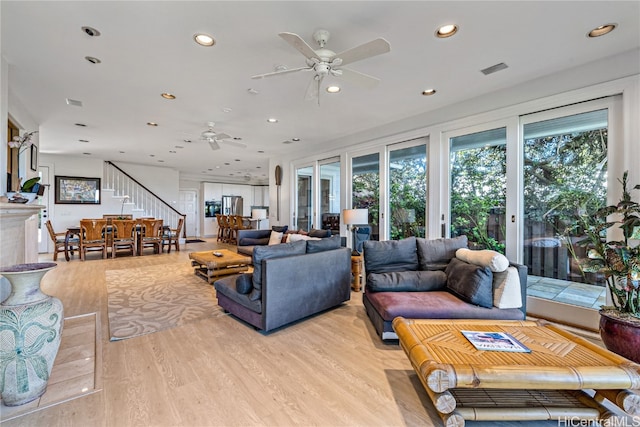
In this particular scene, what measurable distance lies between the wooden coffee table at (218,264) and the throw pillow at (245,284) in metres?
1.78

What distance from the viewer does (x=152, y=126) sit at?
5.24 m

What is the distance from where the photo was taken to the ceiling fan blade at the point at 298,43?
1982 millimetres

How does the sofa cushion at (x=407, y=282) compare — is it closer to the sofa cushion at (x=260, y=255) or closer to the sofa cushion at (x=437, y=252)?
the sofa cushion at (x=437, y=252)

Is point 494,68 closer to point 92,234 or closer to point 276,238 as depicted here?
point 276,238

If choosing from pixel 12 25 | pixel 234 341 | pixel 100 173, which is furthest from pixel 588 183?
pixel 100 173

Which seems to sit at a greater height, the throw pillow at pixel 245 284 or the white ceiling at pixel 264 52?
the white ceiling at pixel 264 52

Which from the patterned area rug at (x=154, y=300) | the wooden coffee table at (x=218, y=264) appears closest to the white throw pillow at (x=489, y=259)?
the patterned area rug at (x=154, y=300)

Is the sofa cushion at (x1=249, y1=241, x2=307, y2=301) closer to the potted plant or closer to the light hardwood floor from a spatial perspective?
the light hardwood floor

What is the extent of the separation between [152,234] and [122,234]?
671mm

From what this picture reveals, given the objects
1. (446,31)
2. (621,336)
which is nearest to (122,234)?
(446,31)

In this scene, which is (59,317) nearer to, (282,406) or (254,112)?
(282,406)

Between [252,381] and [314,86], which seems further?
[314,86]

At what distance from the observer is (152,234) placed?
753 cm

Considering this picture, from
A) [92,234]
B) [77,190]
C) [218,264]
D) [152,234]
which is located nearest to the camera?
[218,264]
